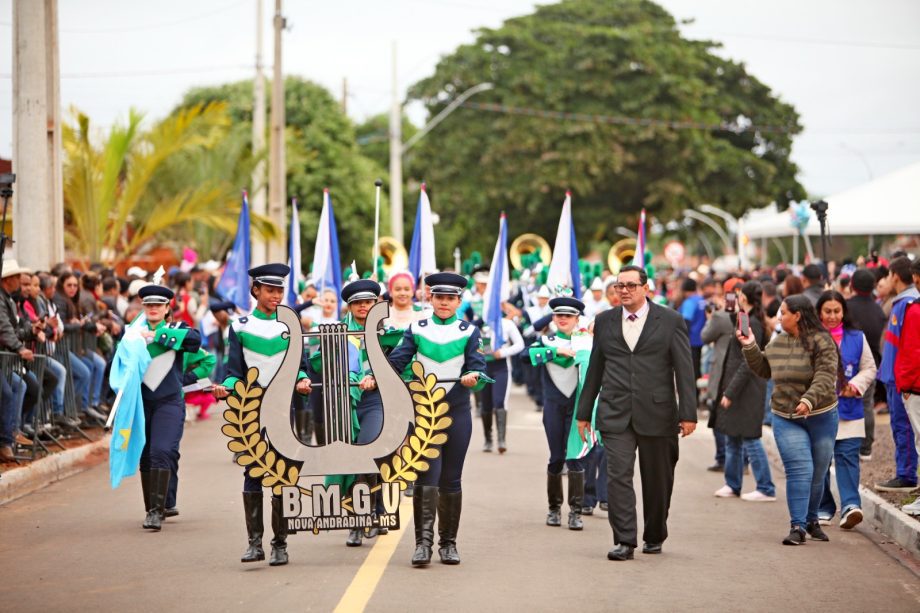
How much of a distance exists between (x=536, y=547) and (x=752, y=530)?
6.63ft

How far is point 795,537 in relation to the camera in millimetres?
10094

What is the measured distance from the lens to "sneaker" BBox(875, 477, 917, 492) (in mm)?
12227

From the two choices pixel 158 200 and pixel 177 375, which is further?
pixel 158 200

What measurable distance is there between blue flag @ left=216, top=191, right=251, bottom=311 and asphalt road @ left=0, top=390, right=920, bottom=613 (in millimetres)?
4952

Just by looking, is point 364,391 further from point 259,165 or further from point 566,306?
point 259,165

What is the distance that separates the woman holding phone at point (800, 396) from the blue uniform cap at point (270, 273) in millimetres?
3403

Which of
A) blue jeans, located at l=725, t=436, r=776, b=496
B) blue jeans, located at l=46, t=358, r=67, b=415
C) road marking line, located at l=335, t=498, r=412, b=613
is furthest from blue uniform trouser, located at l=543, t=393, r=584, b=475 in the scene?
blue jeans, located at l=46, t=358, r=67, b=415

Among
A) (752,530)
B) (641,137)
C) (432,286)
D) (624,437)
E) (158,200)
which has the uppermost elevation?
(641,137)

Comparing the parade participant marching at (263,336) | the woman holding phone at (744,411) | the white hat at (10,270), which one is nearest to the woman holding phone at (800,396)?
the woman holding phone at (744,411)

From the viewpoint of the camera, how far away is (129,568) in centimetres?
891

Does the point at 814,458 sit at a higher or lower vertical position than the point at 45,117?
lower

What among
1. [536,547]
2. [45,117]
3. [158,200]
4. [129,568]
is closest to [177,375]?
[129,568]

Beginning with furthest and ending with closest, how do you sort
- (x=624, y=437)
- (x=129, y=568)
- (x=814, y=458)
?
1. (x=814, y=458)
2. (x=624, y=437)
3. (x=129, y=568)

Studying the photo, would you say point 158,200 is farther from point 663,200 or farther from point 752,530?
point 663,200
